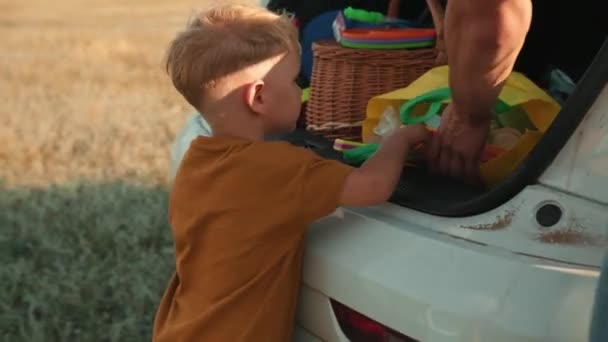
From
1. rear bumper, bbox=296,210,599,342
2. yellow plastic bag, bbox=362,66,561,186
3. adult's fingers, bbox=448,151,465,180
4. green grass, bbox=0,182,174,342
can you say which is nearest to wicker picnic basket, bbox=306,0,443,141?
yellow plastic bag, bbox=362,66,561,186

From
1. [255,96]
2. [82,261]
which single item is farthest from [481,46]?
[82,261]

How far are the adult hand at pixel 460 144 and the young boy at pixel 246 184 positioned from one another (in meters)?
0.07

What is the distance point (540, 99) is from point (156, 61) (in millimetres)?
7236

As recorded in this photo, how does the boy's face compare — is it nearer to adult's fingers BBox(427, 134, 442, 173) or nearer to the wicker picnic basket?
adult's fingers BBox(427, 134, 442, 173)

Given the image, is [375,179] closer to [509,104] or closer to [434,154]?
[434,154]

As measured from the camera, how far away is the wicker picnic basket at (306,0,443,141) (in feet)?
8.17

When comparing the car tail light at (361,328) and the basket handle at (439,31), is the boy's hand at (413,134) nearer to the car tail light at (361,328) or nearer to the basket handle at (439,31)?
the car tail light at (361,328)

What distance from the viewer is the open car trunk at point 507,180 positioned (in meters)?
1.46

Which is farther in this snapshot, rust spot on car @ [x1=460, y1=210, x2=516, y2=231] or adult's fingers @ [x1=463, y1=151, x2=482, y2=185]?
adult's fingers @ [x1=463, y1=151, x2=482, y2=185]

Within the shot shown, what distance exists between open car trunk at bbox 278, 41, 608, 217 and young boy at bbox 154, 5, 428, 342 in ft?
0.23

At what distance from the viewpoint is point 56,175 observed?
192 inches

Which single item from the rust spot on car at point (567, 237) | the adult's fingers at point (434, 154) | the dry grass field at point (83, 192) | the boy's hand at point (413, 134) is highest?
the rust spot on car at point (567, 237)

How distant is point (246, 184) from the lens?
179cm

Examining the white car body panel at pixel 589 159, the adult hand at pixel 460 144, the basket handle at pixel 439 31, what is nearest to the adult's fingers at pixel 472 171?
the adult hand at pixel 460 144
